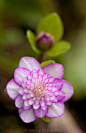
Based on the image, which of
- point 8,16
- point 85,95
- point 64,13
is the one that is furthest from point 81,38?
point 8,16

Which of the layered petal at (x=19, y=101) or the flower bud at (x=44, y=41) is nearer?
the layered petal at (x=19, y=101)

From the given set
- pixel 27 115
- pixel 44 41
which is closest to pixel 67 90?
pixel 27 115

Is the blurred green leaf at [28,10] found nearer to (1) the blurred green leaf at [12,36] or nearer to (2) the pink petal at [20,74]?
(1) the blurred green leaf at [12,36]

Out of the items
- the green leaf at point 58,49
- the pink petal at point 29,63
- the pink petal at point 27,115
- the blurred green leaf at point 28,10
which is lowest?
the pink petal at point 27,115

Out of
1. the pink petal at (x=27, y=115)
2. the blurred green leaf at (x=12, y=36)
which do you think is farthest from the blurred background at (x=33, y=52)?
the pink petal at (x=27, y=115)

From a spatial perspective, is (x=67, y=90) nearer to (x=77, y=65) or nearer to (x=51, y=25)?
(x=51, y=25)

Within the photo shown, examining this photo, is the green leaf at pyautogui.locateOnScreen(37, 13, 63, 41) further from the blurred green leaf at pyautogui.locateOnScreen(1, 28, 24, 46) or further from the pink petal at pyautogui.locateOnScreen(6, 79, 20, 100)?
the pink petal at pyautogui.locateOnScreen(6, 79, 20, 100)

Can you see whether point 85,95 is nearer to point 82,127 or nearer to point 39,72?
point 82,127
